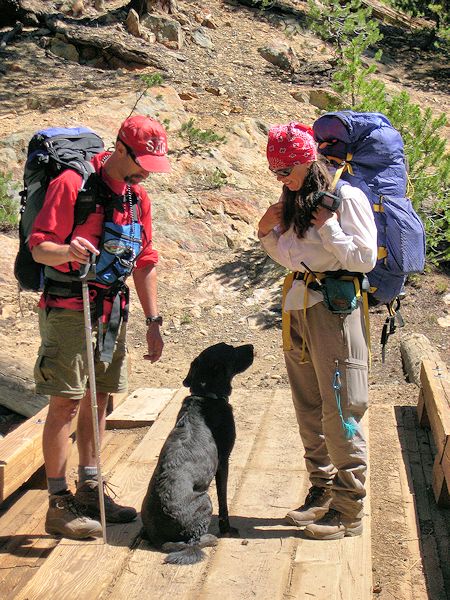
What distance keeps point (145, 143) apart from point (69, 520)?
1.80 metres

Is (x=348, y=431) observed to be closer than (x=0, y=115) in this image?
Yes

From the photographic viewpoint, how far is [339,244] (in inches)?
127

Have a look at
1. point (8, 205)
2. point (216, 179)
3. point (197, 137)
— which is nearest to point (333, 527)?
point (8, 205)

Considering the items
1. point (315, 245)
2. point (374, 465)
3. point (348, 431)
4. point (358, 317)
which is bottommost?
point (374, 465)

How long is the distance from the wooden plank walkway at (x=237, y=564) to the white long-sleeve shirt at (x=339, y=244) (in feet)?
3.64

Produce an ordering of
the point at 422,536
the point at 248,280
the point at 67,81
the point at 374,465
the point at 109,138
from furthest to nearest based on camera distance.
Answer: the point at 67,81 → the point at 109,138 → the point at 248,280 → the point at 374,465 → the point at 422,536

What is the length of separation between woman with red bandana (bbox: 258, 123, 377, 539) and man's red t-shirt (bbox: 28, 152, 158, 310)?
2.18 feet

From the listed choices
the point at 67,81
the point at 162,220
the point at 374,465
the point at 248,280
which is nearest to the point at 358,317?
the point at 374,465

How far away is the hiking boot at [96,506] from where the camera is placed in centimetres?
389

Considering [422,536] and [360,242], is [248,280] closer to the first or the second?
[422,536]

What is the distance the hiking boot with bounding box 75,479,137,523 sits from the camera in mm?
3893

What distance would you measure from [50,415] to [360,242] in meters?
1.65

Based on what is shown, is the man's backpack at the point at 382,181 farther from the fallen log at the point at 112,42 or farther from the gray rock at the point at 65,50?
the gray rock at the point at 65,50

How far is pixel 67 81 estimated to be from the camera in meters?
11.5
